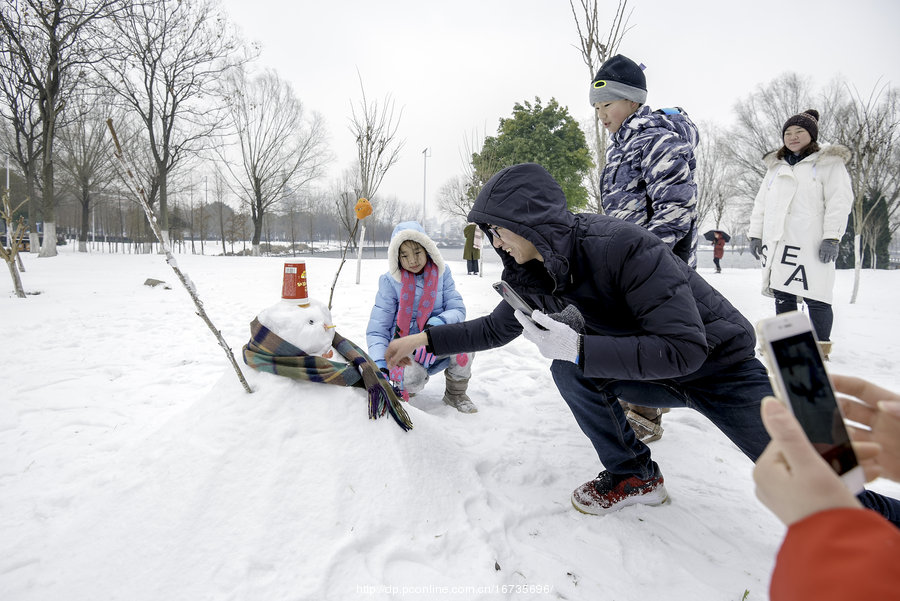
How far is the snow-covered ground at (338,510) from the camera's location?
125cm

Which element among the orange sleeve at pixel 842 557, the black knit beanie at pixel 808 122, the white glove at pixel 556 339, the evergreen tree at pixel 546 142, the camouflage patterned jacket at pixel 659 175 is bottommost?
the orange sleeve at pixel 842 557

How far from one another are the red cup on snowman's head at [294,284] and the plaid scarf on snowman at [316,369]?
6.5 inches

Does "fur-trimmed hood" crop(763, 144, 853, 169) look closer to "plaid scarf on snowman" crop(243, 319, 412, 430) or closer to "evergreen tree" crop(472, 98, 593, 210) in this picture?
"plaid scarf on snowman" crop(243, 319, 412, 430)

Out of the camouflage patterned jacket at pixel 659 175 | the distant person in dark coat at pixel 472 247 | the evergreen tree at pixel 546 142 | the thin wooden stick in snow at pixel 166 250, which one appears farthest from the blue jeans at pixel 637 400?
the evergreen tree at pixel 546 142

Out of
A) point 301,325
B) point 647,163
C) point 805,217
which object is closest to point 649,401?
point 647,163

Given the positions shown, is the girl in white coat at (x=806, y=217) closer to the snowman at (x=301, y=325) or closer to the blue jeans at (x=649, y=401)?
the blue jeans at (x=649, y=401)

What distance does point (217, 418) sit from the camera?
1615 millimetres

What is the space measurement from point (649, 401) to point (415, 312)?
1549 mm

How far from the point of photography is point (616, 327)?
1535 millimetres

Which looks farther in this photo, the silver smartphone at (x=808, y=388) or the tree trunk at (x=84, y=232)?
the tree trunk at (x=84, y=232)

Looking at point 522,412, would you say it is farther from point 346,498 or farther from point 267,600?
point 267,600

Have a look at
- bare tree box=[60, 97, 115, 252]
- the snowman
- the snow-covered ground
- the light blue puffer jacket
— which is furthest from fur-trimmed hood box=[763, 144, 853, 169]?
bare tree box=[60, 97, 115, 252]

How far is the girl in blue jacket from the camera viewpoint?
2.68 metres

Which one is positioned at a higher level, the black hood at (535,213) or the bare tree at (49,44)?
the bare tree at (49,44)
